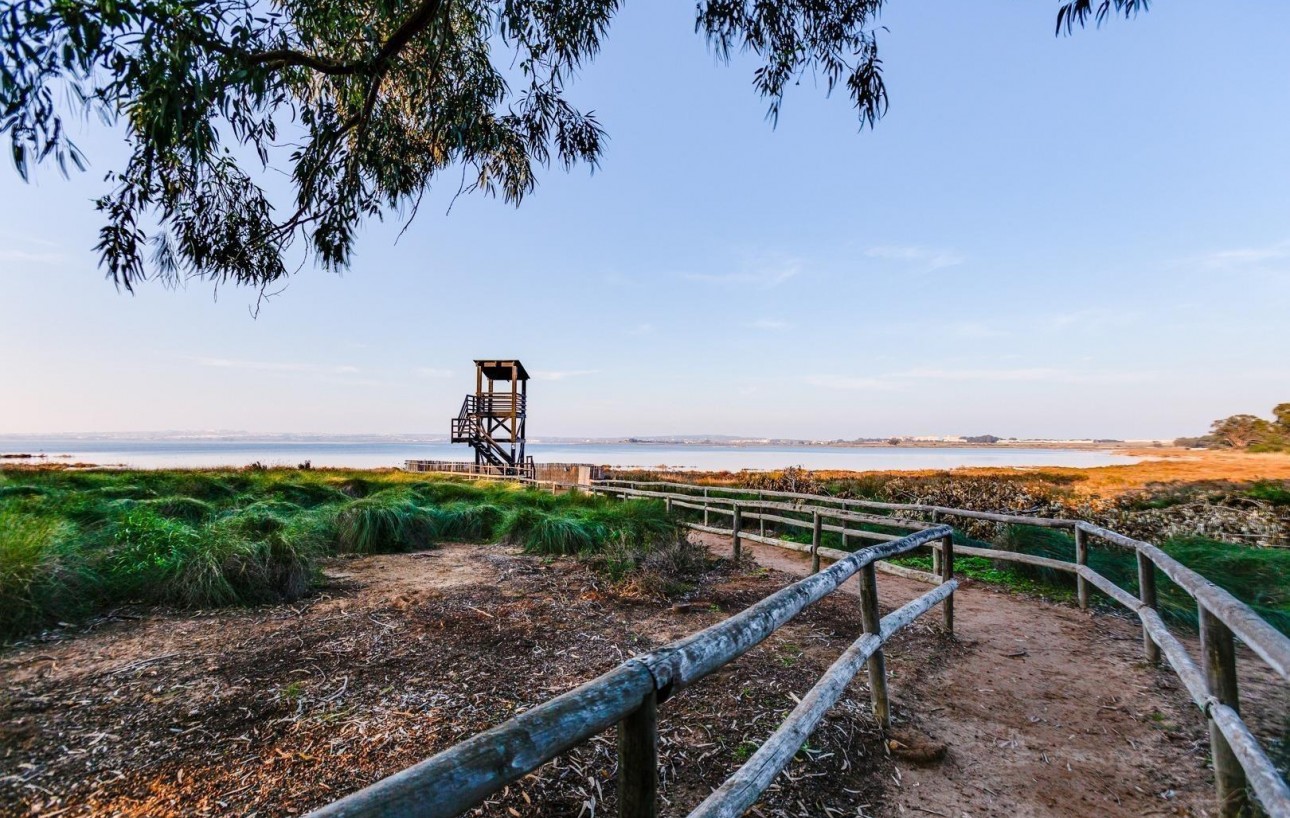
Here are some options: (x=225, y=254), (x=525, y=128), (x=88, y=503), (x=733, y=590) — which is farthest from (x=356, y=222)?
(x=88, y=503)

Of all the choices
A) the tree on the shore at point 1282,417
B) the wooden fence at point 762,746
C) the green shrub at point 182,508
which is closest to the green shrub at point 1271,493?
the wooden fence at point 762,746

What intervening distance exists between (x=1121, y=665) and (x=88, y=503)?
1248 centimetres

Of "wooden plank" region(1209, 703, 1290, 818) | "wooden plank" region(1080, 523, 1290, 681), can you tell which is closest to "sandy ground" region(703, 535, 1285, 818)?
"wooden plank" region(1209, 703, 1290, 818)

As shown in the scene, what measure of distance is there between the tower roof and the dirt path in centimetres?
2307

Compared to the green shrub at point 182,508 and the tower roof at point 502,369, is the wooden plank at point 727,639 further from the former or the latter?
the tower roof at point 502,369

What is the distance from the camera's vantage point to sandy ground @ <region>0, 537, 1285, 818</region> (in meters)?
2.59

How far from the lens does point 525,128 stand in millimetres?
6289

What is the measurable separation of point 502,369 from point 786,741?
25.8 m

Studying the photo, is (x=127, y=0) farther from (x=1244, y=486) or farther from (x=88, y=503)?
(x=1244, y=486)

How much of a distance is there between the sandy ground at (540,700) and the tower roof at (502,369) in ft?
70.2

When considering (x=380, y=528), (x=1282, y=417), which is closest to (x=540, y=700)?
(x=380, y=528)

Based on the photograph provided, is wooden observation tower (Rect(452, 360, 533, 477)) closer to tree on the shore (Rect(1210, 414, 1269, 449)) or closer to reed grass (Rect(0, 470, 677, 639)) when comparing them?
reed grass (Rect(0, 470, 677, 639))

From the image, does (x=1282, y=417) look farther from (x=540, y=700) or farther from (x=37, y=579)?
(x=37, y=579)

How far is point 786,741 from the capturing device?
2.12 m
